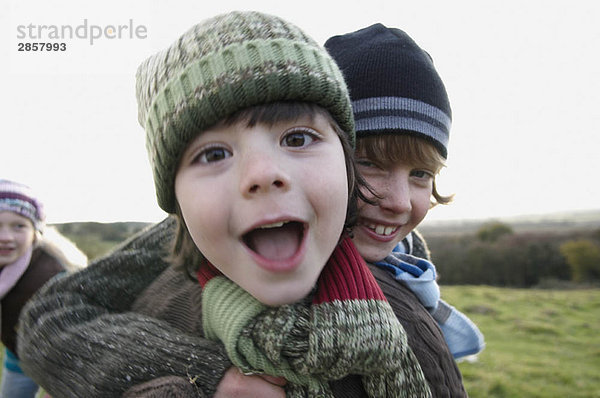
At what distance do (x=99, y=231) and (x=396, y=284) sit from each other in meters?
12.1

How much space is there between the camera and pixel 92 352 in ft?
3.64

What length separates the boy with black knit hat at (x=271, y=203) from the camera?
839 millimetres

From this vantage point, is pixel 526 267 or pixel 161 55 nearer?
pixel 161 55

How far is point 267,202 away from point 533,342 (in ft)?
36.3

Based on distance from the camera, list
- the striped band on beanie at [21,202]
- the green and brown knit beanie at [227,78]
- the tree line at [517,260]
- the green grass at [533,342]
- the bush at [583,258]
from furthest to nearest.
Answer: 1. the bush at [583,258]
2. the tree line at [517,260]
3. the green grass at [533,342]
4. the striped band on beanie at [21,202]
5. the green and brown knit beanie at [227,78]

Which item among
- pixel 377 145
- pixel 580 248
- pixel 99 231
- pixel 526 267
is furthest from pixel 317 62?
pixel 580 248

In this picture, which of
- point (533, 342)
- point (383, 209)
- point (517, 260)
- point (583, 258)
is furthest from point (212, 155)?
point (583, 258)

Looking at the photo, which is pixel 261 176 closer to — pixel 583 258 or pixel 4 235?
pixel 4 235

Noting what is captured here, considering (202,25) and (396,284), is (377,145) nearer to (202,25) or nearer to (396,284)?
(396,284)

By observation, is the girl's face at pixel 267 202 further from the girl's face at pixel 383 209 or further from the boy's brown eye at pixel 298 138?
the girl's face at pixel 383 209

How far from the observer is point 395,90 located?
130 centimetres

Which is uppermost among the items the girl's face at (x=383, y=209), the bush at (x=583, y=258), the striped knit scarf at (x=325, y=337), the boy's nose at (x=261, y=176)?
the boy's nose at (x=261, y=176)

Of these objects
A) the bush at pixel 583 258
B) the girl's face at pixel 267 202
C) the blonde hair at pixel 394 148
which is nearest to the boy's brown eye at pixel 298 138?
the girl's face at pixel 267 202

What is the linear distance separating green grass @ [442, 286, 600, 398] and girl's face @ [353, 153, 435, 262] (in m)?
6.36
